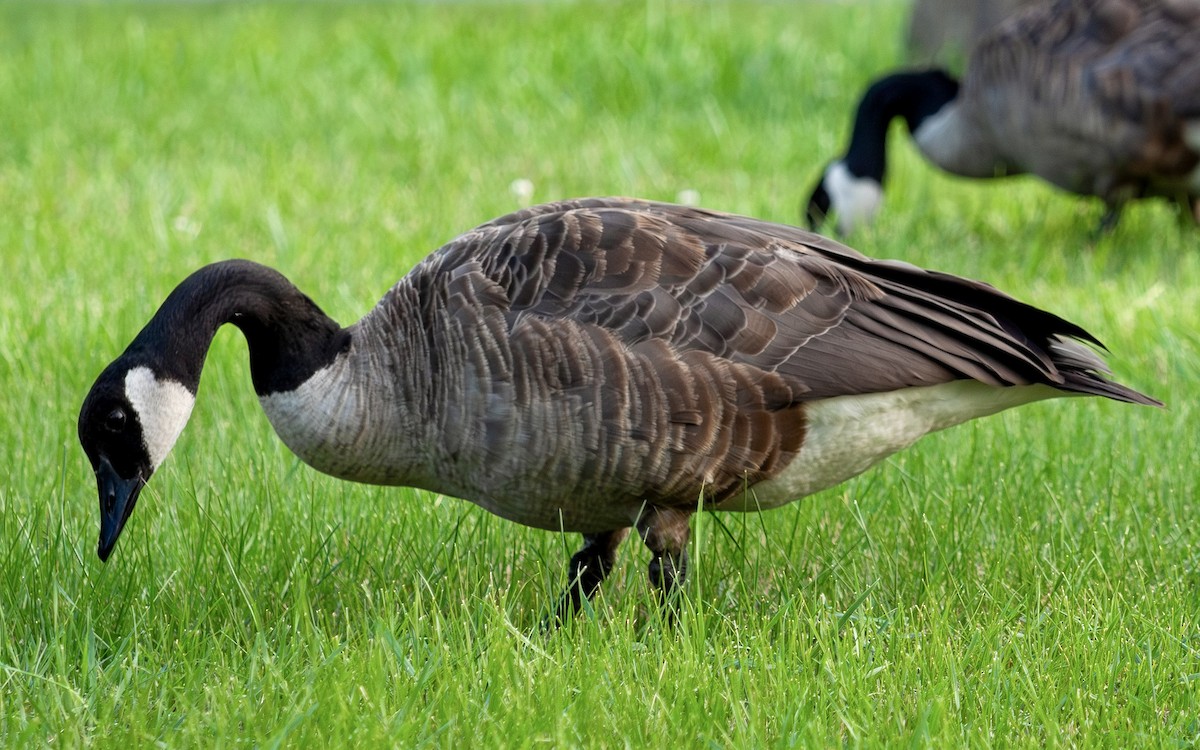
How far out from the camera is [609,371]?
362cm

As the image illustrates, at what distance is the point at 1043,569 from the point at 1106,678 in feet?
2.45

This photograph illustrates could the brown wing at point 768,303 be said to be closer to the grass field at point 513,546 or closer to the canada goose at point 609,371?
the canada goose at point 609,371

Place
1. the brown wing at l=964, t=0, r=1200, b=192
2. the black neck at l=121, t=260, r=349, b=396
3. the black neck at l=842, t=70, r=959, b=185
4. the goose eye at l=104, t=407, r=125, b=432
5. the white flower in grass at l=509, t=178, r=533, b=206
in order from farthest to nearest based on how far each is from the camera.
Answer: the black neck at l=842, t=70, r=959, b=185 < the white flower in grass at l=509, t=178, r=533, b=206 < the brown wing at l=964, t=0, r=1200, b=192 < the black neck at l=121, t=260, r=349, b=396 < the goose eye at l=104, t=407, r=125, b=432

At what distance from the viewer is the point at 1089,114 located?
752 centimetres

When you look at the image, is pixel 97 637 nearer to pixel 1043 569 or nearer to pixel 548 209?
pixel 548 209

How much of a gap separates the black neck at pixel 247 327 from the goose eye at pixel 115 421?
0.46 feet

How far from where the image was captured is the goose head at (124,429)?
3.59 m

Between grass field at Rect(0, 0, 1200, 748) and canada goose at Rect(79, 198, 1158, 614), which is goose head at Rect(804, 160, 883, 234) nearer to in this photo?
grass field at Rect(0, 0, 1200, 748)

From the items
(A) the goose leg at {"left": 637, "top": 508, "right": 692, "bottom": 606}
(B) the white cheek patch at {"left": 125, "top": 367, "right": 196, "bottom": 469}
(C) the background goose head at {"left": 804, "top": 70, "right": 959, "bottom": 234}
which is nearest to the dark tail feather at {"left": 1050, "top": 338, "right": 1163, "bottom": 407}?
(A) the goose leg at {"left": 637, "top": 508, "right": 692, "bottom": 606}

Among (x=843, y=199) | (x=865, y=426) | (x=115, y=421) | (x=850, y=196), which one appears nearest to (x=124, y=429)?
(x=115, y=421)

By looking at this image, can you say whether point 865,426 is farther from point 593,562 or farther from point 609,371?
point 593,562

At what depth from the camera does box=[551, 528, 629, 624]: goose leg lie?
13.7 ft

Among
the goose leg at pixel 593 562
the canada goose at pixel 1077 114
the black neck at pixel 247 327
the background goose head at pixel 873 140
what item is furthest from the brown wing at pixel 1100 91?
the black neck at pixel 247 327

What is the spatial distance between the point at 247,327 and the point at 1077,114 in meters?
5.24
